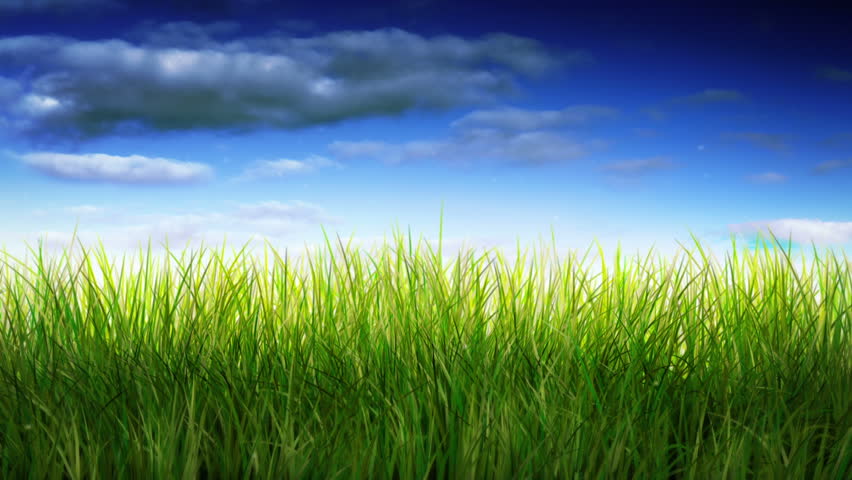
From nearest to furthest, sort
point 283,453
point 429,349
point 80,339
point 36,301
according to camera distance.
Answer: point 283,453 → point 429,349 → point 80,339 → point 36,301

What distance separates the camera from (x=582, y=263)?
4.75 meters

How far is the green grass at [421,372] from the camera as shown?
11.0ft

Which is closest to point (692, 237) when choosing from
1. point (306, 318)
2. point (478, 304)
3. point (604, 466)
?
point (478, 304)

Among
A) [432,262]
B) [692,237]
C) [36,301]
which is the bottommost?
[36,301]

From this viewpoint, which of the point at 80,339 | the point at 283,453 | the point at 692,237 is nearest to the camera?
the point at 283,453

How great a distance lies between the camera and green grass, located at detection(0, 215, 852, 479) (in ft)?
11.0

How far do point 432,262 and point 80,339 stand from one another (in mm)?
2064

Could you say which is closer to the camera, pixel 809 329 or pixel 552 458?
pixel 552 458

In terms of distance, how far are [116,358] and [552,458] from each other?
2.25 meters

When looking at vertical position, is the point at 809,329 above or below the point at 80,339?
above

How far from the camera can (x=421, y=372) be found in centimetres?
383

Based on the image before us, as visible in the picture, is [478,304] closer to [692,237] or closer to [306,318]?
[306,318]

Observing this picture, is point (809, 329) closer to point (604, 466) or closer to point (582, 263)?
point (582, 263)

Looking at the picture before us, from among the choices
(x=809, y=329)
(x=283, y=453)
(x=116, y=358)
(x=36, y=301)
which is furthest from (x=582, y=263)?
(x=36, y=301)
